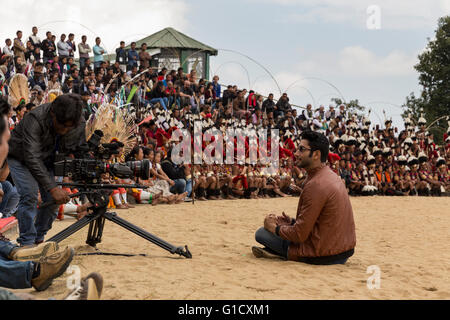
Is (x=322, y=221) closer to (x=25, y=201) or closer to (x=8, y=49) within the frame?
(x=25, y=201)

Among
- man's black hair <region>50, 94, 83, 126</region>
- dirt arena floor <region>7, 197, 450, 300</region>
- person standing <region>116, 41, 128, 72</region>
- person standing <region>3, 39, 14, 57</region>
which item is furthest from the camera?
person standing <region>116, 41, 128, 72</region>

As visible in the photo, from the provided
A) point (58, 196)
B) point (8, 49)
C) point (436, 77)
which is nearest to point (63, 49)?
point (8, 49)

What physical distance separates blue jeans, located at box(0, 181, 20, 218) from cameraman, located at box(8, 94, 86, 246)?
2.66 meters

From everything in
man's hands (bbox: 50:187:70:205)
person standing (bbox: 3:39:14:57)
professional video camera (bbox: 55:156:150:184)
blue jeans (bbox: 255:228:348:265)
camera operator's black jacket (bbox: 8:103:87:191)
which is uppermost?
person standing (bbox: 3:39:14:57)

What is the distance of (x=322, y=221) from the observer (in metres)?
4.55

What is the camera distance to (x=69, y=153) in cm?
488

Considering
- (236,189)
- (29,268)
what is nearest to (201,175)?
(236,189)

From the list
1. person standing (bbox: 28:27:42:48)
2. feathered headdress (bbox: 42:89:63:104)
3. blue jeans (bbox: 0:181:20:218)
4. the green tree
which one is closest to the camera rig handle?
blue jeans (bbox: 0:181:20:218)

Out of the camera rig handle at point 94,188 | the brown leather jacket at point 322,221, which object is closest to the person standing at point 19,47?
the camera rig handle at point 94,188

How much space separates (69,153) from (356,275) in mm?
2984

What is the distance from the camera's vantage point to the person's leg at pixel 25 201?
4.53 m

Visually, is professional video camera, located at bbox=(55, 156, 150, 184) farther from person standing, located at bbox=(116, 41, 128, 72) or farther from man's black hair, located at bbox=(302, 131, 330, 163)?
person standing, located at bbox=(116, 41, 128, 72)

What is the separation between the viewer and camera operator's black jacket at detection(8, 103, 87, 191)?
444 cm

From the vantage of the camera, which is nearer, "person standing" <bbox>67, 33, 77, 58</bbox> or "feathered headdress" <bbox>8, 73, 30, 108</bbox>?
"feathered headdress" <bbox>8, 73, 30, 108</bbox>
